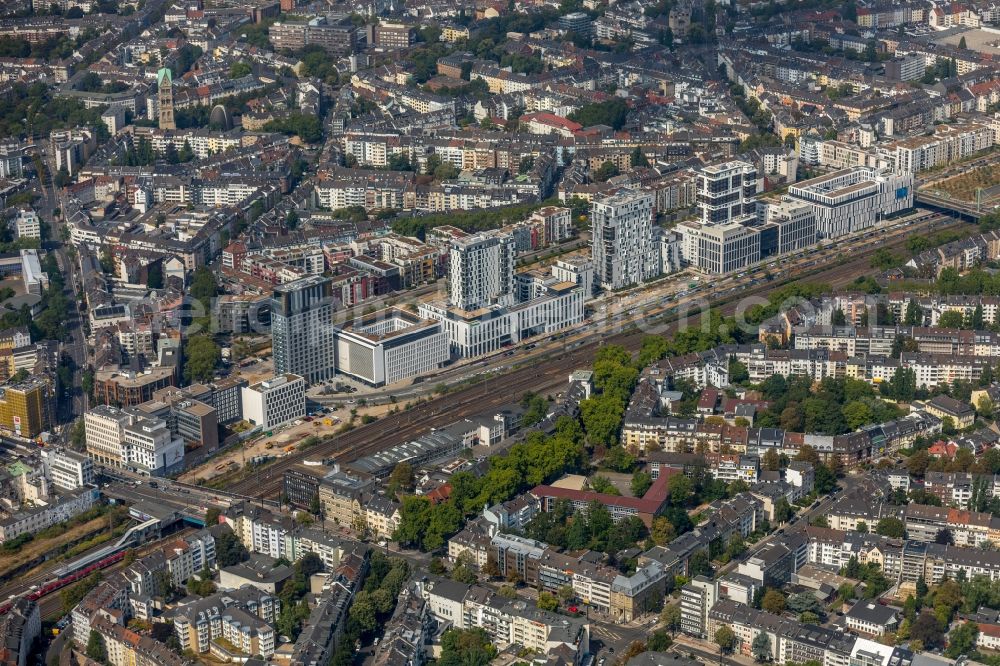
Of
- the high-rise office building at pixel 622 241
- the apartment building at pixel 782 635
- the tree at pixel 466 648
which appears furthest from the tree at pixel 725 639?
the high-rise office building at pixel 622 241

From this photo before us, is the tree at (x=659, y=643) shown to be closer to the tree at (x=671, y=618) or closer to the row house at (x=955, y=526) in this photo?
the tree at (x=671, y=618)

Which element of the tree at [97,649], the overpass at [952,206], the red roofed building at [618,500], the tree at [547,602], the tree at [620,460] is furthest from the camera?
the overpass at [952,206]

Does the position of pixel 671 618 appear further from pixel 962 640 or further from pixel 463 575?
pixel 962 640

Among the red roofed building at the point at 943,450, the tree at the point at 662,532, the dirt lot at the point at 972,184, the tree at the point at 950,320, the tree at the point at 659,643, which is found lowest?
the tree at the point at 659,643

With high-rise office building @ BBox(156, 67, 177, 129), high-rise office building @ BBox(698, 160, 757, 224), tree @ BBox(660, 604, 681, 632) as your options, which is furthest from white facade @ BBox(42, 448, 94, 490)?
high-rise office building @ BBox(156, 67, 177, 129)

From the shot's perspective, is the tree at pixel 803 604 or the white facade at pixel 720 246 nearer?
the tree at pixel 803 604

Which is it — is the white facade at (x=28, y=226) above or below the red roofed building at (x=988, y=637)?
above

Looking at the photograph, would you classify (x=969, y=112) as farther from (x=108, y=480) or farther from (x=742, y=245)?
(x=108, y=480)
